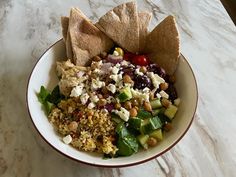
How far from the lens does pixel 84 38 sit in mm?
1186

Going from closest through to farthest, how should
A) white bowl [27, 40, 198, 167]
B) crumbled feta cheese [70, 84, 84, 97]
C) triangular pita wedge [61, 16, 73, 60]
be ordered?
white bowl [27, 40, 198, 167] < crumbled feta cheese [70, 84, 84, 97] < triangular pita wedge [61, 16, 73, 60]

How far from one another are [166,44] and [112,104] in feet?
0.82

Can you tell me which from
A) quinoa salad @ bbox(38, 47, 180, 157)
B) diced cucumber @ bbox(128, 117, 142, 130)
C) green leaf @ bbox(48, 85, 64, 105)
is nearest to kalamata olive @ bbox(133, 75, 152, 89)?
quinoa salad @ bbox(38, 47, 180, 157)

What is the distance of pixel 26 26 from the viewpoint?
1.43 metres

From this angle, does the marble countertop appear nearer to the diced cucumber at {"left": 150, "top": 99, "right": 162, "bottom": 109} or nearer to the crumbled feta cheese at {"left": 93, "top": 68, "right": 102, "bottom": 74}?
the diced cucumber at {"left": 150, "top": 99, "right": 162, "bottom": 109}

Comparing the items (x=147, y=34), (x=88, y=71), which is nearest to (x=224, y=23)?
(x=147, y=34)

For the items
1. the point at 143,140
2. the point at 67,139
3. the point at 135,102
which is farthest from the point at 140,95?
the point at 67,139

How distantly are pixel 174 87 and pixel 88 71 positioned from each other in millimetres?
250

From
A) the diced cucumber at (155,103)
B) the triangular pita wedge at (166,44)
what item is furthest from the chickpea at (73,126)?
the triangular pita wedge at (166,44)

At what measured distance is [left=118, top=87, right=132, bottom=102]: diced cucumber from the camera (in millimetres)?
1070

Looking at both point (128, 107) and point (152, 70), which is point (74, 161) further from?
point (152, 70)

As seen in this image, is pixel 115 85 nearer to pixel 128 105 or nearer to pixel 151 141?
pixel 128 105

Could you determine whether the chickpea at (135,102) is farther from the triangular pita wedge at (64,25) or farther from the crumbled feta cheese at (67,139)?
the triangular pita wedge at (64,25)

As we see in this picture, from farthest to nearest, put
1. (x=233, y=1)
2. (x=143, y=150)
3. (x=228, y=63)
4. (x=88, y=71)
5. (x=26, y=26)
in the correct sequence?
(x=233, y=1) → (x=26, y=26) → (x=228, y=63) → (x=88, y=71) → (x=143, y=150)
